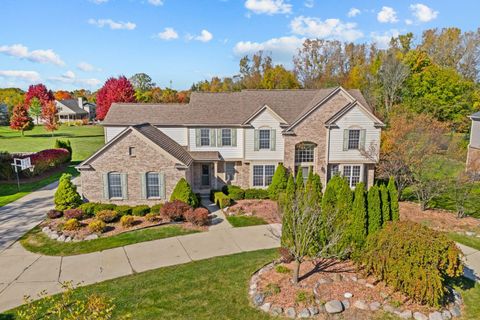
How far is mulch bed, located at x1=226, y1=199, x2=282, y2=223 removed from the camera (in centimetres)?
2023

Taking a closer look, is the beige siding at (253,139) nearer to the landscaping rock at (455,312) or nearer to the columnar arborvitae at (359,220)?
the columnar arborvitae at (359,220)

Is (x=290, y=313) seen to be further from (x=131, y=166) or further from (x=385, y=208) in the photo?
(x=131, y=166)

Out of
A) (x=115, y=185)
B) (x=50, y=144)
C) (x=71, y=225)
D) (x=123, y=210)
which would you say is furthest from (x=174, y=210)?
(x=50, y=144)

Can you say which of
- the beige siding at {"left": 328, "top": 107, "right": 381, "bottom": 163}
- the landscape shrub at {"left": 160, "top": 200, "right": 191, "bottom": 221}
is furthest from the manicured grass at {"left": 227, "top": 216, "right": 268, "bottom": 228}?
the beige siding at {"left": 328, "top": 107, "right": 381, "bottom": 163}

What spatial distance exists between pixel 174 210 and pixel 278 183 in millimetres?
8383

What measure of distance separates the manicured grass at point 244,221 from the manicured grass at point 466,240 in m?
9.99

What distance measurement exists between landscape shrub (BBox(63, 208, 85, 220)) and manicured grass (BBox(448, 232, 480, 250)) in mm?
20129

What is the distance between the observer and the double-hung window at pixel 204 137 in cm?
2547

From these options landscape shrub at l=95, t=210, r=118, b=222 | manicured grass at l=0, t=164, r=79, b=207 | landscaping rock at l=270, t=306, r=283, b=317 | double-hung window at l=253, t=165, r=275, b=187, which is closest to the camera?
landscaping rock at l=270, t=306, r=283, b=317

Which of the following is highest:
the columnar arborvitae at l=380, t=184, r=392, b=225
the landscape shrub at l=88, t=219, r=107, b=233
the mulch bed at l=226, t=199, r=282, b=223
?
the columnar arborvitae at l=380, t=184, r=392, b=225

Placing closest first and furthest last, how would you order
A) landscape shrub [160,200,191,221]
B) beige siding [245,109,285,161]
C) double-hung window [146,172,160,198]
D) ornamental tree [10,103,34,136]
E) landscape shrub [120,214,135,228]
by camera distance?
1. landscape shrub [120,214,135,228]
2. landscape shrub [160,200,191,221]
3. double-hung window [146,172,160,198]
4. beige siding [245,109,285,161]
5. ornamental tree [10,103,34,136]

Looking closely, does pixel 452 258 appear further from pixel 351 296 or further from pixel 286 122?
pixel 286 122

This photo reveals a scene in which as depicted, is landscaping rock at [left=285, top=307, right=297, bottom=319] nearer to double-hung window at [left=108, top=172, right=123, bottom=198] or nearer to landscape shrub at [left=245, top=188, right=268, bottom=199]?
landscape shrub at [left=245, top=188, right=268, bottom=199]

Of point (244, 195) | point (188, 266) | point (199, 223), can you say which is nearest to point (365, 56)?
point (244, 195)
